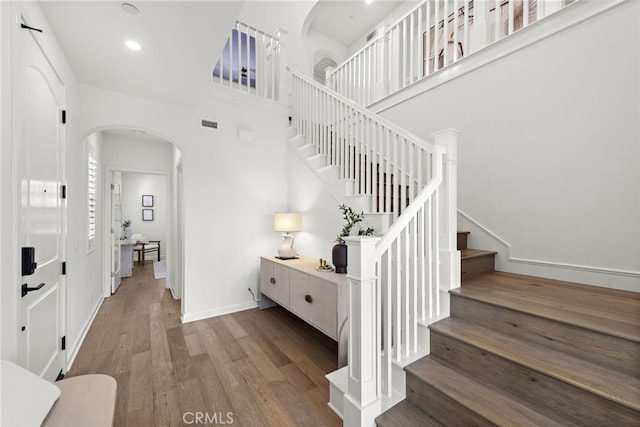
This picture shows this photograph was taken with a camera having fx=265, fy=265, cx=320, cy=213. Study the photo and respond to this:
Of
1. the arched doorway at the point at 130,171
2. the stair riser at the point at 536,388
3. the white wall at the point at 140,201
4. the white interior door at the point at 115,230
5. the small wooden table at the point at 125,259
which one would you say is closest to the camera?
the stair riser at the point at 536,388

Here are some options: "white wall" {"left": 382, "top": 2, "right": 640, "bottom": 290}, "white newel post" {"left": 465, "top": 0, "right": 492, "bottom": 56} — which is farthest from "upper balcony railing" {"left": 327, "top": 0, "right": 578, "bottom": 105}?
"white wall" {"left": 382, "top": 2, "right": 640, "bottom": 290}

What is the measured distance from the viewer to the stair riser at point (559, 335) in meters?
1.29

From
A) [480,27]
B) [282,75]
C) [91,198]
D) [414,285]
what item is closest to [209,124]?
[282,75]

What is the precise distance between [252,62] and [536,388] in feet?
16.2

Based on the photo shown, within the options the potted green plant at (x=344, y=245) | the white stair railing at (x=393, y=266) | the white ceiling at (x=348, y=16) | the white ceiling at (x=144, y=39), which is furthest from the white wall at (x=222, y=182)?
the white ceiling at (x=348, y=16)

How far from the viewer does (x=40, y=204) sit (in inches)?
67.7

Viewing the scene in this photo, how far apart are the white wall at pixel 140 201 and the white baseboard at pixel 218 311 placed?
18.6 feet

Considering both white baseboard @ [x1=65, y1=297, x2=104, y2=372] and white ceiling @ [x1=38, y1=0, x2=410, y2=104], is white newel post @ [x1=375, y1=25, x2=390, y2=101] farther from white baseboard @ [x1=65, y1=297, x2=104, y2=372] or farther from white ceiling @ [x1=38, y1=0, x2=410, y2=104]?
white baseboard @ [x1=65, y1=297, x2=104, y2=372]

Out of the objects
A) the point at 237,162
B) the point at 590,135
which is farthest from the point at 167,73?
the point at 590,135

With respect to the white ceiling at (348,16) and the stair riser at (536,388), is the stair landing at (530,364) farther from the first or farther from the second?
the white ceiling at (348,16)

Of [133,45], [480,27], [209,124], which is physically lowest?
[209,124]

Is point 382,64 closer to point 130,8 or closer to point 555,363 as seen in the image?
point 130,8

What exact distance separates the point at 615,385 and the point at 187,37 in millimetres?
3295

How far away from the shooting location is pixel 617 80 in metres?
2.02
